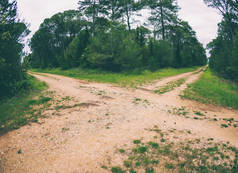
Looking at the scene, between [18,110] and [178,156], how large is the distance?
29.6ft

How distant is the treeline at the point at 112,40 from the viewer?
24.0 m

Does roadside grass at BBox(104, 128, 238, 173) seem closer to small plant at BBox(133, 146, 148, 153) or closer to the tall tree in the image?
small plant at BBox(133, 146, 148, 153)

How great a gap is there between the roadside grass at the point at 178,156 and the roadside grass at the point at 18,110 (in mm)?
5477

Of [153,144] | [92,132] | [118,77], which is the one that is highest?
[118,77]

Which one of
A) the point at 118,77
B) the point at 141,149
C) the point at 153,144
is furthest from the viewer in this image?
the point at 118,77

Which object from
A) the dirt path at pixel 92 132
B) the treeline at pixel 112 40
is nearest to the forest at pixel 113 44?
the treeline at pixel 112 40

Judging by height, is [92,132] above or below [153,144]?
above

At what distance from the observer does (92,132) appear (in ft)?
20.2

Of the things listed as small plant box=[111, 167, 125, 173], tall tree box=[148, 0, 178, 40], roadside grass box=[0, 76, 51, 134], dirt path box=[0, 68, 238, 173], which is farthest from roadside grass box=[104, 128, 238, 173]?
tall tree box=[148, 0, 178, 40]

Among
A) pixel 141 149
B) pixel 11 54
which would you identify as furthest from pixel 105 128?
pixel 11 54

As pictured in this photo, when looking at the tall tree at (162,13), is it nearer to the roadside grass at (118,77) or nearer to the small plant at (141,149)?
the roadside grass at (118,77)

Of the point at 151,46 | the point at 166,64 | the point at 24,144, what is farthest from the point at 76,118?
the point at 166,64

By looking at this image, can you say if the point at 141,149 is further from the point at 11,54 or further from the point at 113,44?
the point at 113,44

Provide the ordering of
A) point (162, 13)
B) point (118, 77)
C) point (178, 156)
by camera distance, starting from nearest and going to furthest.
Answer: point (178, 156)
point (118, 77)
point (162, 13)
